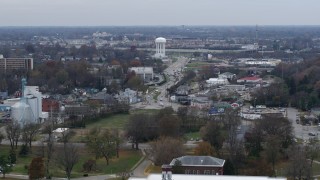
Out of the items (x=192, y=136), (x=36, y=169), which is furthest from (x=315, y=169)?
(x=36, y=169)

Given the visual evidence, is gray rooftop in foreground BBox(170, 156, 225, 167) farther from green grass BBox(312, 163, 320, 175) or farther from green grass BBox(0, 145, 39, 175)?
green grass BBox(0, 145, 39, 175)

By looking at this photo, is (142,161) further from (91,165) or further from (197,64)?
(197,64)

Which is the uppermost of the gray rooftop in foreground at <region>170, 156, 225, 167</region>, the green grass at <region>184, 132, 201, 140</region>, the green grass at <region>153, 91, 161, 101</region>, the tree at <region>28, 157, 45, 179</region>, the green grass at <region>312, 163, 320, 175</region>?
the gray rooftop in foreground at <region>170, 156, 225, 167</region>

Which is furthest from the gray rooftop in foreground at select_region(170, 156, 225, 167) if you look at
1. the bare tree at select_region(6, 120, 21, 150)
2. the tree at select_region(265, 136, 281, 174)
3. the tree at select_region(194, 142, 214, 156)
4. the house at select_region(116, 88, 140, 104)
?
the house at select_region(116, 88, 140, 104)

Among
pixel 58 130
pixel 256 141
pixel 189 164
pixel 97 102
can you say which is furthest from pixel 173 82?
pixel 189 164

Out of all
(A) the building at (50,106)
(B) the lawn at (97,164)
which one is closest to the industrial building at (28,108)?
(A) the building at (50,106)

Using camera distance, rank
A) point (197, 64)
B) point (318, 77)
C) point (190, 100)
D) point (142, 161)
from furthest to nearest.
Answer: point (197, 64) → point (318, 77) → point (190, 100) → point (142, 161)

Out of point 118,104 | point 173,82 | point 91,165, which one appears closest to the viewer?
point 91,165
